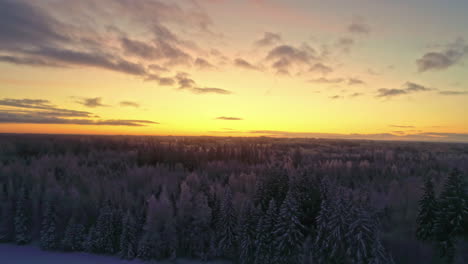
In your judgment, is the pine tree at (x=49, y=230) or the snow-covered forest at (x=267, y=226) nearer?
the snow-covered forest at (x=267, y=226)

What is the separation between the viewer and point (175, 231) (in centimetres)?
1953

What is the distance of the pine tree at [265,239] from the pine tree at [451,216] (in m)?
10.3

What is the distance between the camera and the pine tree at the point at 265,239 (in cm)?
1609

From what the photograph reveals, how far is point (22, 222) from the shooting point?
21.9 metres

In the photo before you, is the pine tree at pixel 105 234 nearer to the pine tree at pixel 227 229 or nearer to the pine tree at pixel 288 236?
the pine tree at pixel 227 229

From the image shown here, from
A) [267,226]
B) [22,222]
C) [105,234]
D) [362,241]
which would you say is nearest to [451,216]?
[362,241]

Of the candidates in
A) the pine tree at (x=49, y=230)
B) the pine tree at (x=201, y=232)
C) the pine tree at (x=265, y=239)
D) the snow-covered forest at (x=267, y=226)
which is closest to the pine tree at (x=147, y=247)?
the snow-covered forest at (x=267, y=226)

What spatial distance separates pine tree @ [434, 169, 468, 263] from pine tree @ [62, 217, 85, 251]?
952 inches

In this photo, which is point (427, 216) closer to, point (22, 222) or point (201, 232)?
point (201, 232)

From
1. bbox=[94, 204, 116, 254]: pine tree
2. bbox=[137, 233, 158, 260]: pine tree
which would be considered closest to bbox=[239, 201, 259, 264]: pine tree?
bbox=[137, 233, 158, 260]: pine tree

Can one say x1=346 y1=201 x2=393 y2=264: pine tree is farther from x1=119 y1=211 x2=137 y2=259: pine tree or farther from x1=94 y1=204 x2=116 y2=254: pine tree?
x1=94 y1=204 x2=116 y2=254: pine tree

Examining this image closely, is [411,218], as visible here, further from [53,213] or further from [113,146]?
[113,146]

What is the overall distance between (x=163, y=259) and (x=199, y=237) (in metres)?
2.77

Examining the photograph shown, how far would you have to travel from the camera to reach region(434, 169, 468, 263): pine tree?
653 inches
